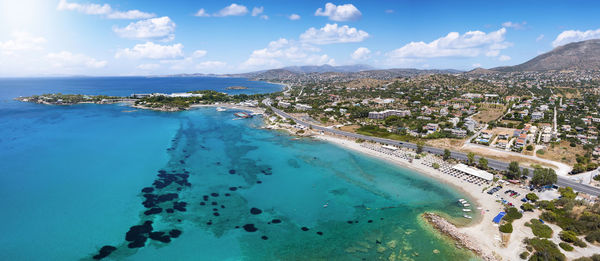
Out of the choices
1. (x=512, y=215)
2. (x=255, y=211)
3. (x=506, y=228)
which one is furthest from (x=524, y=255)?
(x=255, y=211)

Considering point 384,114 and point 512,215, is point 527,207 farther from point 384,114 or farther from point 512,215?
point 384,114

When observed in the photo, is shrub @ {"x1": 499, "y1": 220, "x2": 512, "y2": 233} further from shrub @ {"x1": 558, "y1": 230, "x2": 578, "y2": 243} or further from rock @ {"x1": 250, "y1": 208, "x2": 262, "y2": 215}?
rock @ {"x1": 250, "y1": 208, "x2": 262, "y2": 215}

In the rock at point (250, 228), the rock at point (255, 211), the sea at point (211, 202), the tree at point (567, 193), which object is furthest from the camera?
the tree at point (567, 193)

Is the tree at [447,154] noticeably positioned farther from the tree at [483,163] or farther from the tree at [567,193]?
the tree at [567,193]

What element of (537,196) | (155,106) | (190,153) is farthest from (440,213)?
(155,106)

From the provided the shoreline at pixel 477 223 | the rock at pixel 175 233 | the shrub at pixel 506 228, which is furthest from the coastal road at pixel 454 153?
the rock at pixel 175 233

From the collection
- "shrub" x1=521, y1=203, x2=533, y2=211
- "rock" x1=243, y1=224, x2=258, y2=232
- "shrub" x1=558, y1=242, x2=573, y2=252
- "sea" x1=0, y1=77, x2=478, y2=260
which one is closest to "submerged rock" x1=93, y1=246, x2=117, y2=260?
"sea" x1=0, y1=77, x2=478, y2=260

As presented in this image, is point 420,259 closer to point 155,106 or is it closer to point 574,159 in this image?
point 574,159
